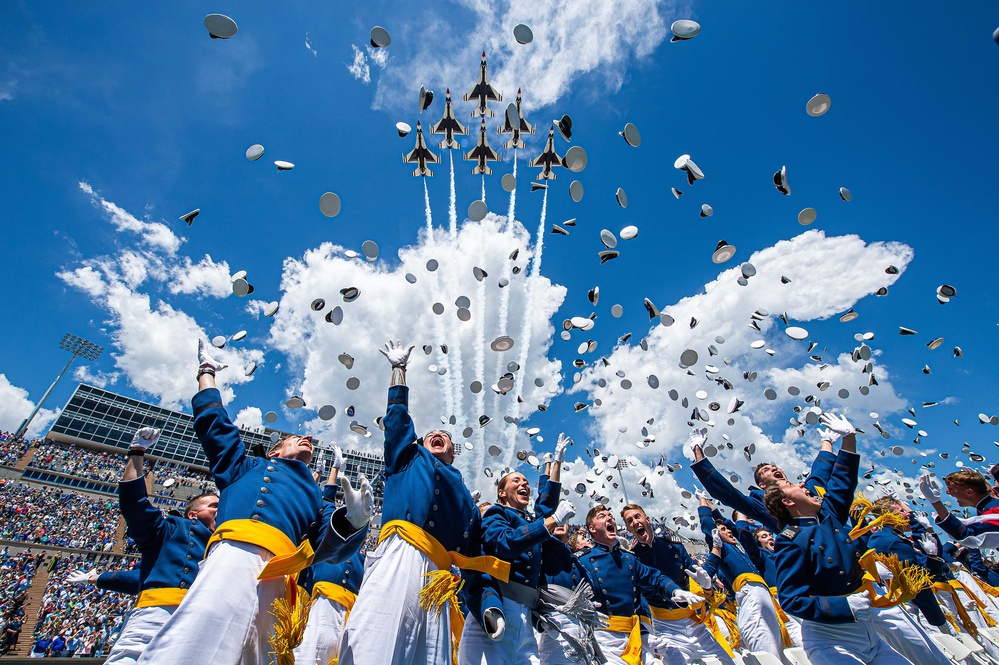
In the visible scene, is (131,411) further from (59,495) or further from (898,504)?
(898,504)

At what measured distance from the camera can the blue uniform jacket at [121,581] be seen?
5.64m

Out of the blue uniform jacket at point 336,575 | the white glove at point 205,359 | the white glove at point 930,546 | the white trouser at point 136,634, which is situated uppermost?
the white glove at point 205,359

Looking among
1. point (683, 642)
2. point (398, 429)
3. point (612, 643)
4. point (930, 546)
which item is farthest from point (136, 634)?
point (930, 546)

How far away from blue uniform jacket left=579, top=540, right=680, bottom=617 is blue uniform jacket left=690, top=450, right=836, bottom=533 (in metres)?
2.48

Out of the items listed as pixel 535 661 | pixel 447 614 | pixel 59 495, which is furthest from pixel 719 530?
pixel 59 495

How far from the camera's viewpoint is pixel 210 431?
415 centimetres

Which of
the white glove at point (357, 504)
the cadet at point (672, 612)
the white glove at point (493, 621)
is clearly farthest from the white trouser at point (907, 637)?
the white glove at point (357, 504)

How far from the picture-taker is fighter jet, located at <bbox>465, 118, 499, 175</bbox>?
3822cm

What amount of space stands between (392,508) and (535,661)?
3.74 metres

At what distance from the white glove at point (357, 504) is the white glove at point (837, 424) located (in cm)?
502

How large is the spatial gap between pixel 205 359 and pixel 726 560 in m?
10.3

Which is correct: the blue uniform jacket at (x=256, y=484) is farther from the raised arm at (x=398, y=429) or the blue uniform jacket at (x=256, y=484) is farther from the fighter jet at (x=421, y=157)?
the fighter jet at (x=421, y=157)

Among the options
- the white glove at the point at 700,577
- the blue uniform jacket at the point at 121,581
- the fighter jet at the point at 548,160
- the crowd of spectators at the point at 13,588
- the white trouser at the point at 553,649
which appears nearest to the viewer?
the blue uniform jacket at the point at 121,581

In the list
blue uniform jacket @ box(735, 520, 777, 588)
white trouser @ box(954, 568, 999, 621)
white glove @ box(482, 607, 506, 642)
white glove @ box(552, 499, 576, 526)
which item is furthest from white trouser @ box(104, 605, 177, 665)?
white trouser @ box(954, 568, 999, 621)
